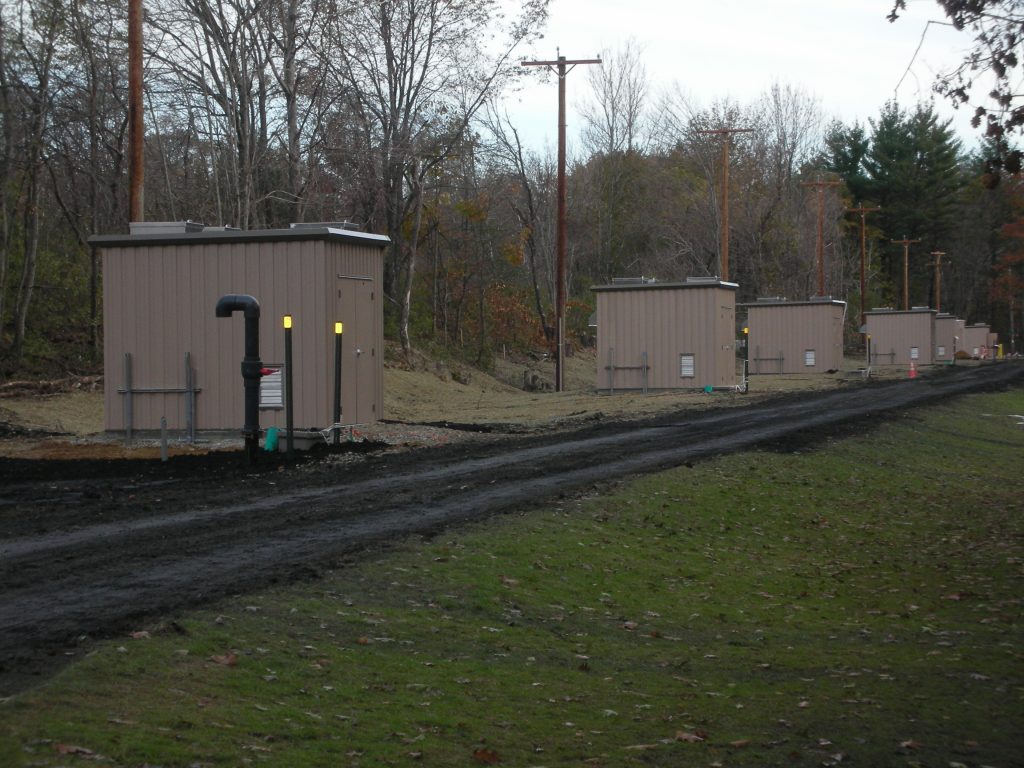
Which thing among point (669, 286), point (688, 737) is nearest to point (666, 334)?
point (669, 286)

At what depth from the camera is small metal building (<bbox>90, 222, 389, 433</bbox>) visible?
53.5 feet

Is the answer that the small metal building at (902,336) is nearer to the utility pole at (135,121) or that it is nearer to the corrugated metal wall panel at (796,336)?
the corrugated metal wall panel at (796,336)

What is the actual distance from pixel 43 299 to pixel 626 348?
14351 mm

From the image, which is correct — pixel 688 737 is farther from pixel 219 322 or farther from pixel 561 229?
pixel 561 229

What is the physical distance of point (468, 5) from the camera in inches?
1400

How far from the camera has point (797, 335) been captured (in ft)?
152

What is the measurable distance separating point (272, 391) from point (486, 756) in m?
11.7

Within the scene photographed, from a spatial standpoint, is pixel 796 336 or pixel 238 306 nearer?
pixel 238 306

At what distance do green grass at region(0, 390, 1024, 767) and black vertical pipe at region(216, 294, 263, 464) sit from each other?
14.6 ft

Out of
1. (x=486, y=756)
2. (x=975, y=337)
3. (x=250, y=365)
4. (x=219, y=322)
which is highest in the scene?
(x=975, y=337)

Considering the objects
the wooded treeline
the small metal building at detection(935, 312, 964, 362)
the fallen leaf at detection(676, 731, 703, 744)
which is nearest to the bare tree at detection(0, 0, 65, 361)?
the wooded treeline

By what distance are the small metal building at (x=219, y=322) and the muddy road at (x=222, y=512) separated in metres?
1.43

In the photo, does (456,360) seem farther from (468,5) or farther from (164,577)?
(164,577)

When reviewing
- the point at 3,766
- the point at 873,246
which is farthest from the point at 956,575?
the point at 873,246
